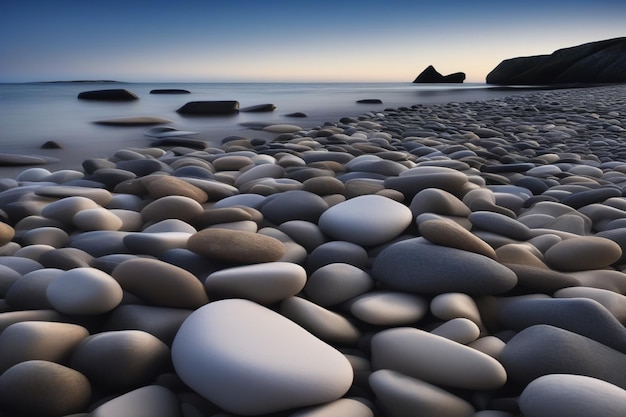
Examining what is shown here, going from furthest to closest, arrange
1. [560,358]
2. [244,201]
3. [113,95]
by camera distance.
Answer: [113,95] < [244,201] < [560,358]

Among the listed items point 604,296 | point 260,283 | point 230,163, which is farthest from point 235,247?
point 230,163

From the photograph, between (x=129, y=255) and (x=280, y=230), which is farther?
(x=280, y=230)

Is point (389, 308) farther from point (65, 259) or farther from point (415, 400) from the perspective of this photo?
point (65, 259)

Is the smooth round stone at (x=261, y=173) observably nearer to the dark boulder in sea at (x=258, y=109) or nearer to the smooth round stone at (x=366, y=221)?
the smooth round stone at (x=366, y=221)

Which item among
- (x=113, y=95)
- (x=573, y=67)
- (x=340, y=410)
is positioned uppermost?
(x=573, y=67)

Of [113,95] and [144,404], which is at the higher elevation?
[113,95]

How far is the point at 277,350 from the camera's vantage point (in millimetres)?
663

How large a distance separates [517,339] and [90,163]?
5.53 feet

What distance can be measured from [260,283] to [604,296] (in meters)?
0.60

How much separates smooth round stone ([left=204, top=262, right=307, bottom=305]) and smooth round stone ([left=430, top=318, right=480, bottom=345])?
0.80 feet

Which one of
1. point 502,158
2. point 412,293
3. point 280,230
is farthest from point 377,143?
point 412,293

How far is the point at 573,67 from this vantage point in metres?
25.7

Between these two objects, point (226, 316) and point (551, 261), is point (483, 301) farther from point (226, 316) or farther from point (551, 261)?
point (226, 316)

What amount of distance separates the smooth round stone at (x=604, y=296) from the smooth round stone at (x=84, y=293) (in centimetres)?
77
